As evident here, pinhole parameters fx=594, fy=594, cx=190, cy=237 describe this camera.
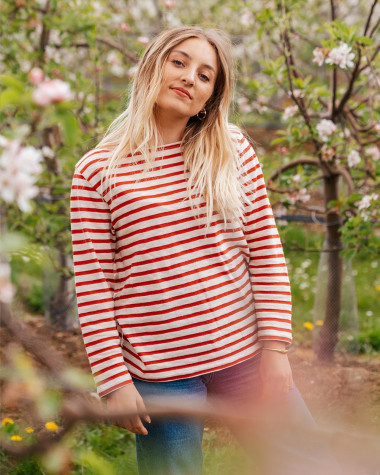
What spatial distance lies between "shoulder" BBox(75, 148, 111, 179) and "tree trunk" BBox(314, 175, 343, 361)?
1986 millimetres

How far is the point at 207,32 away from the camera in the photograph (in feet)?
5.29

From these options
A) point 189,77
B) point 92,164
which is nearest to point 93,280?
point 92,164

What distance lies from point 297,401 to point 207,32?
1.02 meters

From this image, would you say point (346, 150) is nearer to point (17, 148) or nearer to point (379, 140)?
point (379, 140)

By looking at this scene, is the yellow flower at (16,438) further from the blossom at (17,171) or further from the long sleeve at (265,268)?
the blossom at (17,171)

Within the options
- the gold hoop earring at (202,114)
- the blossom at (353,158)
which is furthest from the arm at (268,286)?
the blossom at (353,158)

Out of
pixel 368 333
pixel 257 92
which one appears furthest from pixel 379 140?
pixel 368 333

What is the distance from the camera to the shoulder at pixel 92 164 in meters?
1.48

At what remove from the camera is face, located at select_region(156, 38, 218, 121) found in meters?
1.53

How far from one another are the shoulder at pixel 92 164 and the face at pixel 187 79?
0.21 meters

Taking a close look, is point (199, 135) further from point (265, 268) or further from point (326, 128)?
point (326, 128)

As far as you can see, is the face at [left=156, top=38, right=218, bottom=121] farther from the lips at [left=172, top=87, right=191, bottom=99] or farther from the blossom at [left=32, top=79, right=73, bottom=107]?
the blossom at [left=32, top=79, right=73, bottom=107]

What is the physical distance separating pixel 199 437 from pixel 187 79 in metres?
0.92

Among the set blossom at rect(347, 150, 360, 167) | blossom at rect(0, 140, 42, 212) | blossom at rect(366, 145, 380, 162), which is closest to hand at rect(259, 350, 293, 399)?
blossom at rect(0, 140, 42, 212)
